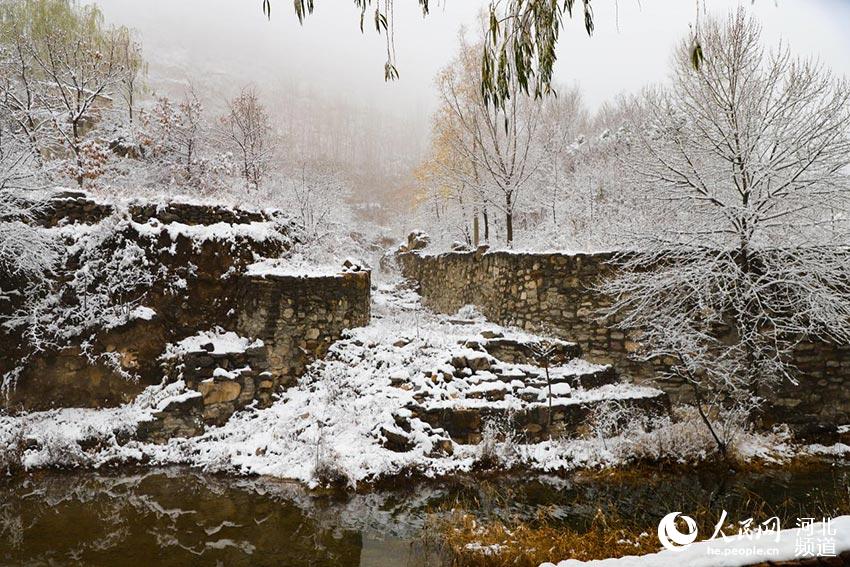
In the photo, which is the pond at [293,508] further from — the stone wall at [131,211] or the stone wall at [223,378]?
the stone wall at [131,211]

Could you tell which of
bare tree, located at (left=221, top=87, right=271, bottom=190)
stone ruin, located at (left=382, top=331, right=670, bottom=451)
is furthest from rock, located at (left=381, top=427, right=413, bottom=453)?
bare tree, located at (left=221, top=87, right=271, bottom=190)

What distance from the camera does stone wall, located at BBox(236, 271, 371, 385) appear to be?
30.9ft

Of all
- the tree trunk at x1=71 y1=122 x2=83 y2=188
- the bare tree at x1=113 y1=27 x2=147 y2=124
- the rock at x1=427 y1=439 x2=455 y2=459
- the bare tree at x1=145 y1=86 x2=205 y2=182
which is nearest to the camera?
the rock at x1=427 y1=439 x2=455 y2=459

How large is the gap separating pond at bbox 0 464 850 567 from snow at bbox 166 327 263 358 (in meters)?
2.45

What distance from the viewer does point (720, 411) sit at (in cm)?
819

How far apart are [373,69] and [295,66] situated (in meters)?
14.9

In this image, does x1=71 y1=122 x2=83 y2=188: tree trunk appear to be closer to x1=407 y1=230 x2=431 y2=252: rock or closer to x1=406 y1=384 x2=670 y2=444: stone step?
x1=406 y1=384 x2=670 y2=444: stone step

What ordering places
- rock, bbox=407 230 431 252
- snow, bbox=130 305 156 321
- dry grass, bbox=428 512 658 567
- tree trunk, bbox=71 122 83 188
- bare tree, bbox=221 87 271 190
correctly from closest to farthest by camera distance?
dry grass, bbox=428 512 658 567 → snow, bbox=130 305 156 321 → tree trunk, bbox=71 122 83 188 → bare tree, bbox=221 87 271 190 → rock, bbox=407 230 431 252

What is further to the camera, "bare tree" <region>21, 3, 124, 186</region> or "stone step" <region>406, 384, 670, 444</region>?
"bare tree" <region>21, 3, 124, 186</region>

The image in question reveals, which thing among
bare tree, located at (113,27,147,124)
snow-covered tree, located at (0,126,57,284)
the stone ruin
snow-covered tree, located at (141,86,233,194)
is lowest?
the stone ruin

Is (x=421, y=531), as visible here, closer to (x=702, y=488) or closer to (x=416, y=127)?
(x=702, y=488)

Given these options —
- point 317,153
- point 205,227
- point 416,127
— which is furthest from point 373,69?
point 205,227

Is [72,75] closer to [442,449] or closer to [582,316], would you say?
[442,449]

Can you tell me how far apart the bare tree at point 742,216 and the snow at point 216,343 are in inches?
333
